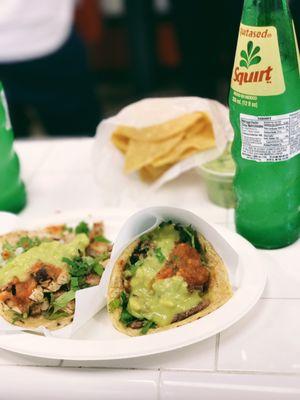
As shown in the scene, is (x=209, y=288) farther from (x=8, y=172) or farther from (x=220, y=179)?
(x=8, y=172)

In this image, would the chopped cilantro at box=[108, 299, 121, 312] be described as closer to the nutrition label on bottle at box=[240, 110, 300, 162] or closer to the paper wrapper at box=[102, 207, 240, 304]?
the paper wrapper at box=[102, 207, 240, 304]

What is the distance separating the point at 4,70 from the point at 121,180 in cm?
104

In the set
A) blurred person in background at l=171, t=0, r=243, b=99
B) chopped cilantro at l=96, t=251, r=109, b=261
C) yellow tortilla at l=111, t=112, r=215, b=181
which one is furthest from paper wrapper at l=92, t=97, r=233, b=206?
blurred person in background at l=171, t=0, r=243, b=99

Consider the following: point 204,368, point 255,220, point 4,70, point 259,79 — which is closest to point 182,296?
point 204,368

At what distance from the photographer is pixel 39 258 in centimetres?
95

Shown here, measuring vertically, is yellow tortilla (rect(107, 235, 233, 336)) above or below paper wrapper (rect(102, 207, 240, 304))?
below

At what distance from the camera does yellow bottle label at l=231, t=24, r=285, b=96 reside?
2.86ft

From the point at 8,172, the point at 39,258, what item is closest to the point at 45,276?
the point at 39,258

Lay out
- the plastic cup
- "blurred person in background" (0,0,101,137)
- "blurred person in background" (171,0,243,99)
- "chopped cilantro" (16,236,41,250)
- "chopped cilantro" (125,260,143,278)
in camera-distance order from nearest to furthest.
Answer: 1. "chopped cilantro" (125,260,143,278)
2. "chopped cilantro" (16,236,41,250)
3. the plastic cup
4. "blurred person in background" (0,0,101,137)
5. "blurred person in background" (171,0,243,99)

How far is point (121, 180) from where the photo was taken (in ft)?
4.28

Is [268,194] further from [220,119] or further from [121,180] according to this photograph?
[121,180]

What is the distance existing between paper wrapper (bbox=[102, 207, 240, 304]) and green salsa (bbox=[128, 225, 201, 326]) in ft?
0.17

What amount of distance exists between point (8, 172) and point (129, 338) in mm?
524

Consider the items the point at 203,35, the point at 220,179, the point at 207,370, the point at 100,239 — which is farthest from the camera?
the point at 203,35
